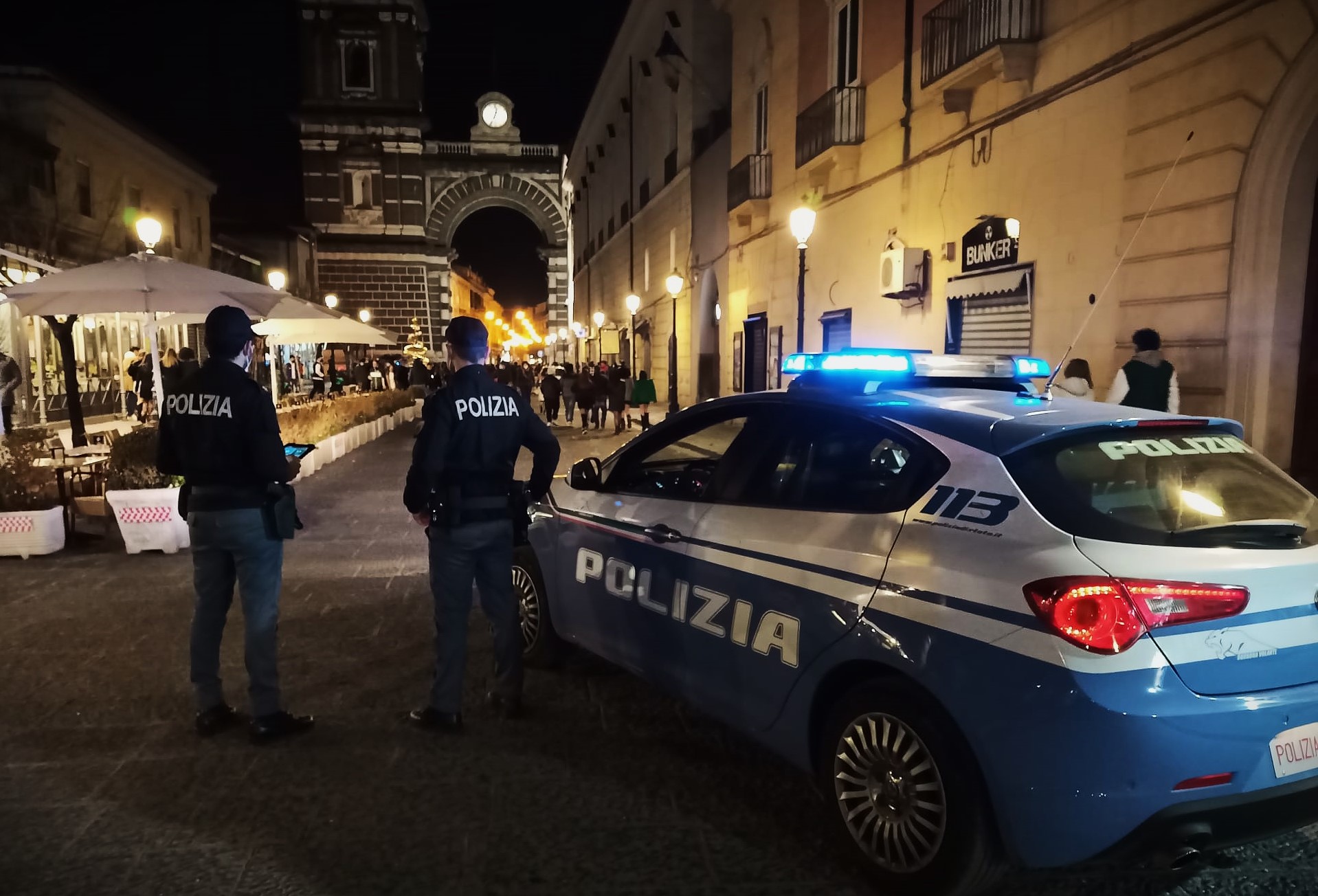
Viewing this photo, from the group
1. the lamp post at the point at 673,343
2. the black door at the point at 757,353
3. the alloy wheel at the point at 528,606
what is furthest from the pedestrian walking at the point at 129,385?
the alloy wheel at the point at 528,606

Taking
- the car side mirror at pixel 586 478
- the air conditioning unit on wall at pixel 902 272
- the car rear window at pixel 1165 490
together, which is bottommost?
the car side mirror at pixel 586 478

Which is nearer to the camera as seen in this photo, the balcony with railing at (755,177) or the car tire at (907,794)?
the car tire at (907,794)

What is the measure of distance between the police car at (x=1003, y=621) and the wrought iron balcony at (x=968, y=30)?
8060 millimetres

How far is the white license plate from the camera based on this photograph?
2414 millimetres

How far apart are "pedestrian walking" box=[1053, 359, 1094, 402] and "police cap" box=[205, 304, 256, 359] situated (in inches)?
261

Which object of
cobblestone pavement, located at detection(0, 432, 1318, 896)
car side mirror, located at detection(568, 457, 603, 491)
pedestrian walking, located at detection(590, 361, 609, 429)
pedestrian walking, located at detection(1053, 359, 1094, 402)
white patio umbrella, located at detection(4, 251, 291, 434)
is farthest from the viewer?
pedestrian walking, located at detection(590, 361, 609, 429)

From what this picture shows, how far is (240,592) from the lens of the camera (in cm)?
387

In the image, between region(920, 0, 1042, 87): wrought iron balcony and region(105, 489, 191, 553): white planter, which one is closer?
region(105, 489, 191, 553): white planter

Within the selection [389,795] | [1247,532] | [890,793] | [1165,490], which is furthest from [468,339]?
[1247,532]

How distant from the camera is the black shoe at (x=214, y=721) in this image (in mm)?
4086

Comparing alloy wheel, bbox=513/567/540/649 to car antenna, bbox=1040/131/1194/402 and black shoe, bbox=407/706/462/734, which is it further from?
car antenna, bbox=1040/131/1194/402

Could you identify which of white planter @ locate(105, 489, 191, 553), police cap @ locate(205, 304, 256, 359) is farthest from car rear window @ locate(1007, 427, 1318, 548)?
white planter @ locate(105, 489, 191, 553)

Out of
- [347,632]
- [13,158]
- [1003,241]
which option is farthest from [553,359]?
[347,632]

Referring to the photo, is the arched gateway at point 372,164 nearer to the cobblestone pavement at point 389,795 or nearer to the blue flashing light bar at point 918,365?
the cobblestone pavement at point 389,795
